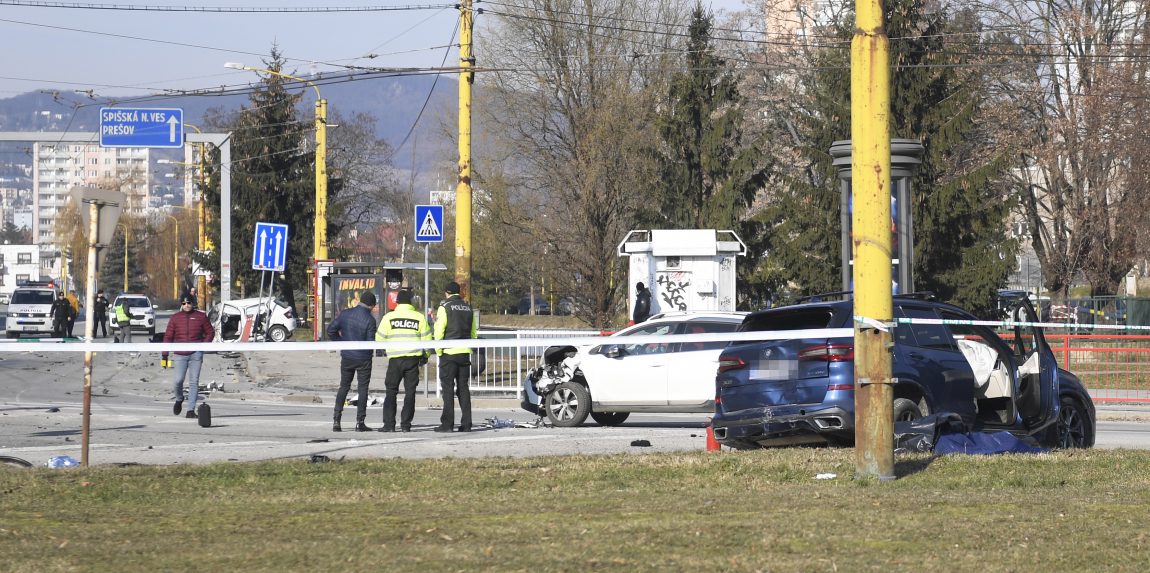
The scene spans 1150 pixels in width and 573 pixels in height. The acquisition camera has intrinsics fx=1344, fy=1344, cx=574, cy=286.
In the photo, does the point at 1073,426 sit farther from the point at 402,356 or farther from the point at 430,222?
the point at 430,222

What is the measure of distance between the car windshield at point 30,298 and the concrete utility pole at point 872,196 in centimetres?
4606

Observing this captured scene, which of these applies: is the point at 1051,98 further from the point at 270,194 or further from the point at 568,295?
A: the point at 270,194

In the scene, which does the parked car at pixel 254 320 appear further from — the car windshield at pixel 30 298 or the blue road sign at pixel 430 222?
the blue road sign at pixel 430 222

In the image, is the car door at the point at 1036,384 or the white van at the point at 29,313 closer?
the car door at the point at 1036,384

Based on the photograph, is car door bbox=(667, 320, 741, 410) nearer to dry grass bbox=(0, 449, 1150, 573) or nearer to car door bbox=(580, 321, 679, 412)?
car door bbox=(580, 321, 679, 412)

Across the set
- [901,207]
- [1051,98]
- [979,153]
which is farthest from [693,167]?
Result: [901,207]

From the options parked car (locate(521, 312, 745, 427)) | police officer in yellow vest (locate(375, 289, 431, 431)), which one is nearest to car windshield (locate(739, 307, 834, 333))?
parked car (locate(521, 312, 745, 427))

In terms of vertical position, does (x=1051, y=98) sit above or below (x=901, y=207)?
above

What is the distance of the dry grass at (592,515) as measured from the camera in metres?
6.61

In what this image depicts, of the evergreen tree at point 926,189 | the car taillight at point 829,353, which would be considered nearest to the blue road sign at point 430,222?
the car taillight at point 829,353

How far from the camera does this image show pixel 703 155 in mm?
39031

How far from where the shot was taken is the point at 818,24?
49781 millimetres

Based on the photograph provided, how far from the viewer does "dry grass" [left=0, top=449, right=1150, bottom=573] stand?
661 cm

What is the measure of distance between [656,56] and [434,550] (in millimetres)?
37190
